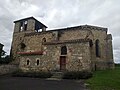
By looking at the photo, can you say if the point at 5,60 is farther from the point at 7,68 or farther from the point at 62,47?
the point at 62,47

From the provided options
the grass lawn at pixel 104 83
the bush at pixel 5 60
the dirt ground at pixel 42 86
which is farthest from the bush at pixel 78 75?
the bush at pixel 5 60

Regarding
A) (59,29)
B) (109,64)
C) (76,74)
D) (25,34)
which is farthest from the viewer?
(25,34)

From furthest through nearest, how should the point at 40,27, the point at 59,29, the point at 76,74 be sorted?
1. the point at 40,27
2. the point at 59,29
3. the point at 76,74

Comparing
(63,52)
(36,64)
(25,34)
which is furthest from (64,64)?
(25,34)

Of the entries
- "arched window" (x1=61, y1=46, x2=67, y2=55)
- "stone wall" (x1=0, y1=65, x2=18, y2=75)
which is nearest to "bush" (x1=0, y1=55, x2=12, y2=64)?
"stone wall" (x1=0, y1=65, x2=18, y2=75)

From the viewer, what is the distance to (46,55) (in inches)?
794

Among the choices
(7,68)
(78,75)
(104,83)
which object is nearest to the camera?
(104,83)

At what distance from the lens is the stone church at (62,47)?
18469 mm

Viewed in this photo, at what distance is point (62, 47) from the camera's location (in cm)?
→ 1989

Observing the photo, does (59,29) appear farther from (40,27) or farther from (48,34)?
(40,27)

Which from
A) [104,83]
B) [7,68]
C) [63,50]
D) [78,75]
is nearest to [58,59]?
[63,50]

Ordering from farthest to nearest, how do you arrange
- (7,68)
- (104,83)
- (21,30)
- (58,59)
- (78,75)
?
(21,30), (7,68), (58,59), (78,75), (104,83)

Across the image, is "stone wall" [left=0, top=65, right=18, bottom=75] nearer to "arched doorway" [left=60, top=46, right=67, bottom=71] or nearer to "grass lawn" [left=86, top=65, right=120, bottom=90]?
"arched doorway" [left=60, top=46, right=67, bottom=71]

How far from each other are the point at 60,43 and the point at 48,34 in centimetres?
830
